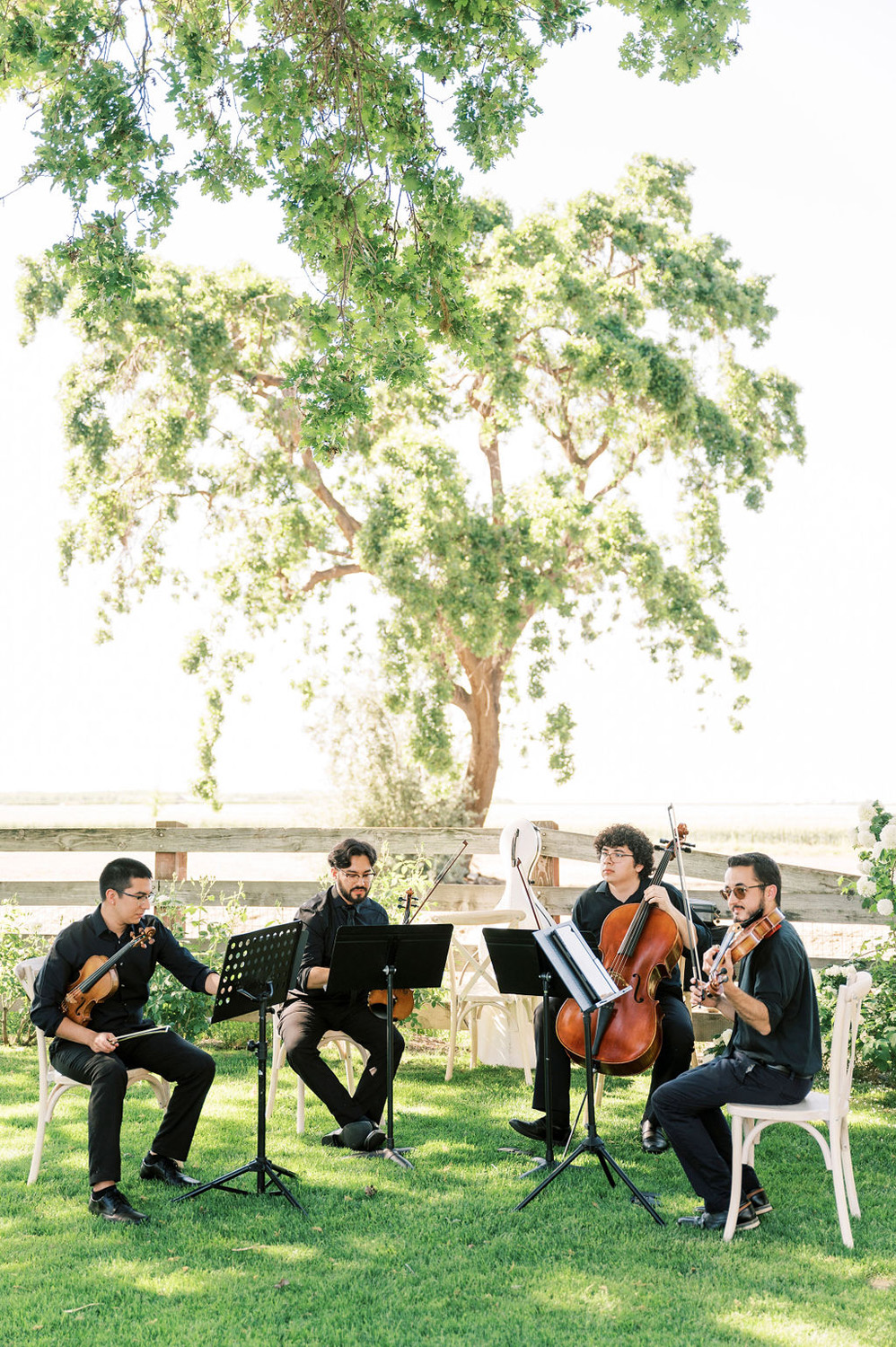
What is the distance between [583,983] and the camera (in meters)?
4.30

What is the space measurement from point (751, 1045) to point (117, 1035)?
2540 mm

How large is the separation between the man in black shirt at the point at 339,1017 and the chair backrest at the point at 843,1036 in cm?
194

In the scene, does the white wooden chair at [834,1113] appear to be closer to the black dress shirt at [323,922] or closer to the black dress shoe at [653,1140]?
the black dress shoe at [653,1140]

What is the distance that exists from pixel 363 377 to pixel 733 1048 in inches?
142

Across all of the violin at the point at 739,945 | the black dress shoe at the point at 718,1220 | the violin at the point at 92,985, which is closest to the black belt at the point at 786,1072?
the violin at the point at 739,945

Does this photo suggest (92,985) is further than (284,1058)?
No

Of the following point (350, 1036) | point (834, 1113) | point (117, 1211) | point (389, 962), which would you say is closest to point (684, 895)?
point (834, 1113)

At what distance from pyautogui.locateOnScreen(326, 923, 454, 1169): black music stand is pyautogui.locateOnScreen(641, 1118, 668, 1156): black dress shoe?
1.09m

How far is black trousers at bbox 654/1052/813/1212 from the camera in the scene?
13.5 ft

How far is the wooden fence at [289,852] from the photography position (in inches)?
288

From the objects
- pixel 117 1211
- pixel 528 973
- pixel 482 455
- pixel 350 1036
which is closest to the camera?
pixel 117 1211

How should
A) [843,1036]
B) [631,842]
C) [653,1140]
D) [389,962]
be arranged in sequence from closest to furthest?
[843,1036] → [389,962] → [653,1140] → [631,842]

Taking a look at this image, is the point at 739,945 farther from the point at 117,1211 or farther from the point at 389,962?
the point at 117,1211

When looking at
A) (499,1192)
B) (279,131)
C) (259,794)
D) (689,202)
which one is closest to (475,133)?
(279,131)
